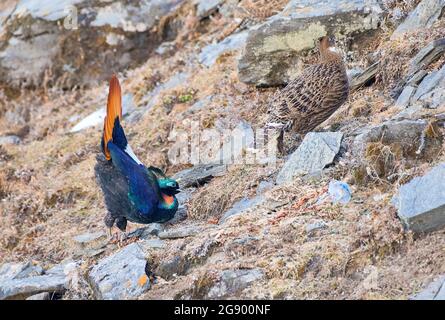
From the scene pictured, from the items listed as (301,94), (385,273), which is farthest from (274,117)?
(385,273)

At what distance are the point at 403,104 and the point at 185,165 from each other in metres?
2.76

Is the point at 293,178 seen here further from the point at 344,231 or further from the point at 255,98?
the point at 255,98

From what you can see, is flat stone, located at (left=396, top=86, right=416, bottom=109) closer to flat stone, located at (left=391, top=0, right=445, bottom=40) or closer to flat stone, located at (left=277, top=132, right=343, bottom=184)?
flat stone, located at (left=277, top=132, right=343, bottom=184)

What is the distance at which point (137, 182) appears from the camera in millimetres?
7891

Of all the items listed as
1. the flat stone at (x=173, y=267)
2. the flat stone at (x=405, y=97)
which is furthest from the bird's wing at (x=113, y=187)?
the flat stone at (x=405, y=97)

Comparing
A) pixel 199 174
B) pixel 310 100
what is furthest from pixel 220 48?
pixel 310 100

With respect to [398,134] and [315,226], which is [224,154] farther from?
[315,226]

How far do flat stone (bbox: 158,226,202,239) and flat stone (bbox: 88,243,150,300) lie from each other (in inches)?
17.4

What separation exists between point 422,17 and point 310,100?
183cm

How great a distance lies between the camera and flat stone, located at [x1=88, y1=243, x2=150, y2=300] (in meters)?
6.42

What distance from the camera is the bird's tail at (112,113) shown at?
7.85m

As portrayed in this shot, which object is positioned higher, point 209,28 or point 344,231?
point 344,231

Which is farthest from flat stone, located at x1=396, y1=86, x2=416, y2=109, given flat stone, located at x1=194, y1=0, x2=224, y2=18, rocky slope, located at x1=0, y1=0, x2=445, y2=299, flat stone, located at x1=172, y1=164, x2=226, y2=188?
flat stone, located at x1=194, y1=0, x2=224, y2=18

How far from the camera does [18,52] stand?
13852 millimetres
